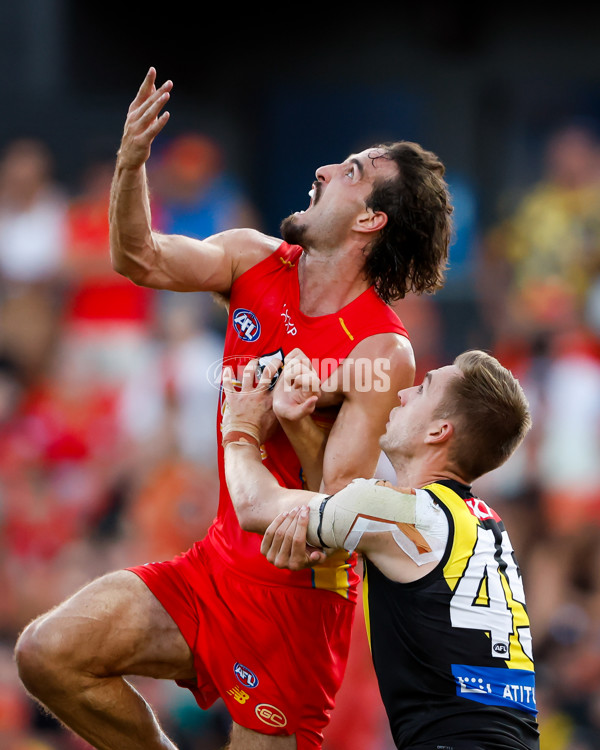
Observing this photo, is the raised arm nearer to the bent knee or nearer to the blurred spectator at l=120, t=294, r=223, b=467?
the bent knee

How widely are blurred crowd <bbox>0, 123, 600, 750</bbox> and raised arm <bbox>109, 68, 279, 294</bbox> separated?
10.9 ft

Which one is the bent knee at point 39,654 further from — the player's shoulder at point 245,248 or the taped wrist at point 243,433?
the player's shoulder at point 245,248

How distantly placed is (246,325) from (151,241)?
505mm

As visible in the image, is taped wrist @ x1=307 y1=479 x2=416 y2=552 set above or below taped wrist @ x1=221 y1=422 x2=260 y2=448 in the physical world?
below

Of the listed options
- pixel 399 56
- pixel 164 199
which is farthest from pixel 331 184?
pixel 399 56

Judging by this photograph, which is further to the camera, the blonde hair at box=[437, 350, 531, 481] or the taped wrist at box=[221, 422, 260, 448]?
the taped wrist at box=[221, 422, 260, 448]

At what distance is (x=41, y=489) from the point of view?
803 centimetres

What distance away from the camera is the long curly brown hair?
13.7ft

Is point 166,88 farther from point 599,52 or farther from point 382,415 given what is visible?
point 599,52

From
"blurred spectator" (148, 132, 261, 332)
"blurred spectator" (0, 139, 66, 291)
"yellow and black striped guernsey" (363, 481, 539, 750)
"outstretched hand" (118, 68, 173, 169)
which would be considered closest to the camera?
"yellow and black striped guernsey" (363, 481, 539, 750)

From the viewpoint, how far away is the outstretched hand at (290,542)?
137 inches

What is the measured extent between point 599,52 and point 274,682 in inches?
346

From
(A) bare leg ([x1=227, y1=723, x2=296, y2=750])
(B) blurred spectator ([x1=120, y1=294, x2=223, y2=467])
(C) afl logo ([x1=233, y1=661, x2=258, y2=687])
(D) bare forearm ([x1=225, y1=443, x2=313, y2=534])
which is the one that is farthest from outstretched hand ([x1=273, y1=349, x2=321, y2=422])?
(B) blurred spectator ([x1=120, y1=294, x2=223, y2=467])

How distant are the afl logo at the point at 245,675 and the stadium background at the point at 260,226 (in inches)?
106
